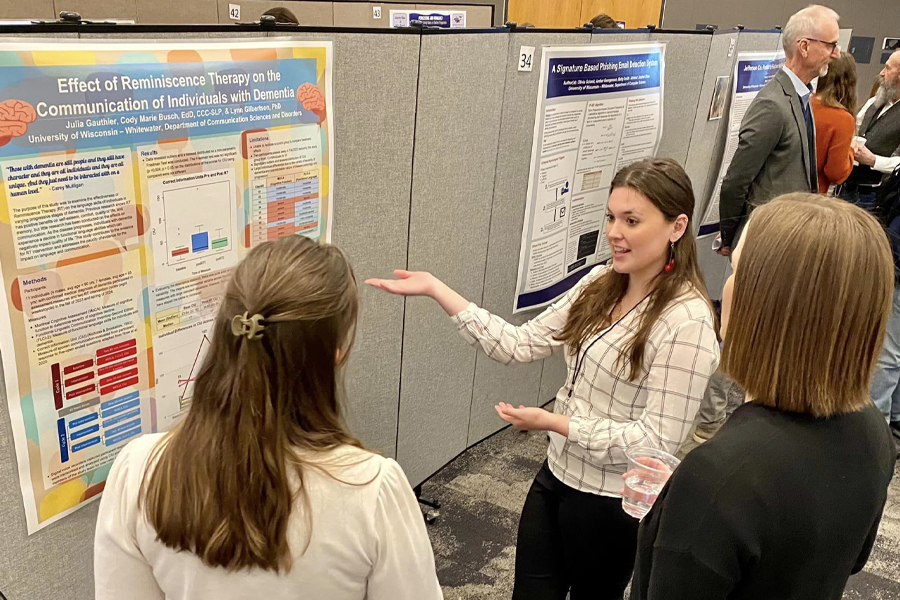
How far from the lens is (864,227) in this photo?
3.05 feet

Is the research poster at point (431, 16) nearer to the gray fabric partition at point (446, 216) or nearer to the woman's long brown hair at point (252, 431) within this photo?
the gray fabric partition at point (446, 216)

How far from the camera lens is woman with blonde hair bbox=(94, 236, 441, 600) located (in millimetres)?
891

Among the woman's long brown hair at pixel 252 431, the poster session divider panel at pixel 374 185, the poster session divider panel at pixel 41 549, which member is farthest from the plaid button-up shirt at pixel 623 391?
the poster session divider panel at pixel 41 549

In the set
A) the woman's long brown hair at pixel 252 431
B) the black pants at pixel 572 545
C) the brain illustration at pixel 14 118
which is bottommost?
the black pants at pixel 572 545

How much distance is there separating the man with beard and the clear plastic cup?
3185 millimetres

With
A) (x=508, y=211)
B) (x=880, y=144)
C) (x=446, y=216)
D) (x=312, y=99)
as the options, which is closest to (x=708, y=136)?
(x=880, y=144)

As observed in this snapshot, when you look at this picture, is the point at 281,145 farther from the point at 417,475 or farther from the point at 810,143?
the point at 810,143

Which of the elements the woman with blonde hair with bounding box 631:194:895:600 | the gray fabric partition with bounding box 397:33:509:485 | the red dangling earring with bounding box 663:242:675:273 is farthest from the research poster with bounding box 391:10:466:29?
the woman with blonde hair with bounding box 631:194:895:600

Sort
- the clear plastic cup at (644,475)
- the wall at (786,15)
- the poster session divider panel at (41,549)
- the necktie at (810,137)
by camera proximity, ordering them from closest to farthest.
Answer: the poster session divider panel at (41,549)
the clear plastic cup at (644,475)
the necktie at (810,137)
the wall at (786,15)

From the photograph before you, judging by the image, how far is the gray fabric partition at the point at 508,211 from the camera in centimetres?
241

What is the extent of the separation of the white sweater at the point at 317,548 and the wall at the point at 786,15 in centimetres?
723

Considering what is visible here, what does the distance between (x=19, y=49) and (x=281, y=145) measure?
57cm

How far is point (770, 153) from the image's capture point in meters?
3.07

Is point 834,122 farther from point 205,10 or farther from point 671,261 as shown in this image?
point 205,10
